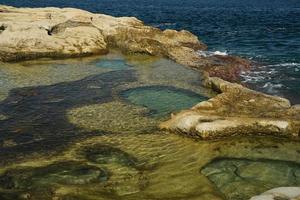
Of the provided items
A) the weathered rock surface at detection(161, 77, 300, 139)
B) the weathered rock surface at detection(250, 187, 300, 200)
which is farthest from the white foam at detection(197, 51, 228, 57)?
the weathered rock surface at detection(250, 187, 300, 200)

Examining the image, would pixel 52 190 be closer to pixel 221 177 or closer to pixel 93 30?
pixel 221 177

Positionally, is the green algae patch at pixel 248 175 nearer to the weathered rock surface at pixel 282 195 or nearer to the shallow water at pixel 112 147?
the shallow water at pixel 112 147

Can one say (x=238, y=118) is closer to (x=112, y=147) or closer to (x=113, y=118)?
(x=112, y=147)

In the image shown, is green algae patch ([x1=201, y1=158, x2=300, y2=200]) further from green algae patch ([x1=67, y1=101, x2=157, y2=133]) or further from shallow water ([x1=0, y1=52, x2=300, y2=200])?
green algae patch ([x1=67, y1=101, x2=157, y2=133])

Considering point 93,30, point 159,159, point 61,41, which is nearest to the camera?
point 159,159

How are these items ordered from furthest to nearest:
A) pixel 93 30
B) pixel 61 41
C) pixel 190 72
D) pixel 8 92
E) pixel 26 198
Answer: pixel 93 30
pixel 61 41
pixel 190 72
pixel 8 92
pixel 26 198

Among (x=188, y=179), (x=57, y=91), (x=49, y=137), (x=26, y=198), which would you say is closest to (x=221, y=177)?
(x=188, y=179)

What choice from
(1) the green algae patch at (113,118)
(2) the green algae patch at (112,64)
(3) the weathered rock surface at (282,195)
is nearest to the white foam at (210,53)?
(2) the green algae patch at (112,64)
